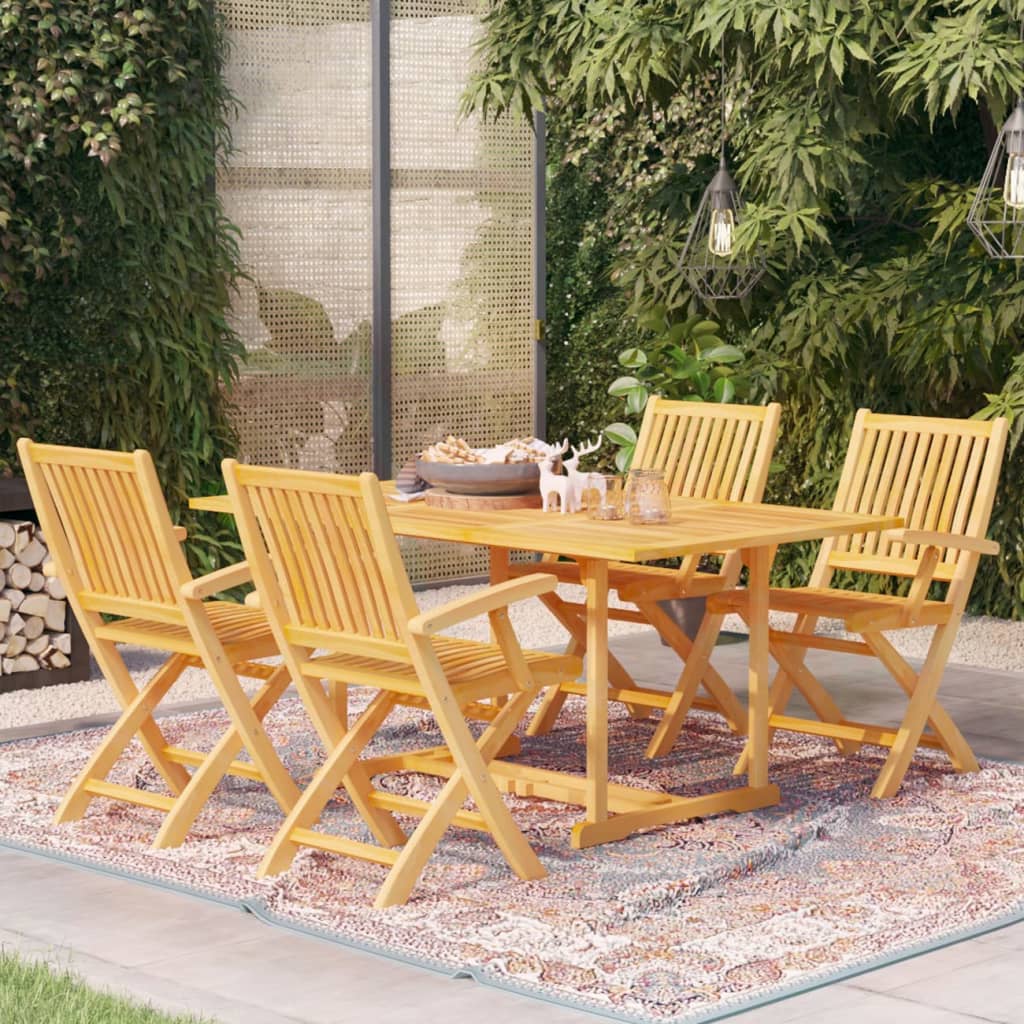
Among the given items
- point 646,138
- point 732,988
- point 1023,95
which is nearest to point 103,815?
point 732,988

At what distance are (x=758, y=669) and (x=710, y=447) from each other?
1.20 m

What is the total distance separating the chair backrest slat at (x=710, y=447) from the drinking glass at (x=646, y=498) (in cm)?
97

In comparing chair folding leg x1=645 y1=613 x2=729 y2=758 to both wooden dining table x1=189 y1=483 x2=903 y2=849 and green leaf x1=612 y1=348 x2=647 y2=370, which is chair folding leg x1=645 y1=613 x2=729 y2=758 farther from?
green leaf x1=612 y1=348 x2=647 y2=370

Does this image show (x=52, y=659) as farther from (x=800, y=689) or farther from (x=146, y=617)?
(x=800, y=689)

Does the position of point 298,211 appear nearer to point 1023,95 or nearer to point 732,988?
point 1023,95

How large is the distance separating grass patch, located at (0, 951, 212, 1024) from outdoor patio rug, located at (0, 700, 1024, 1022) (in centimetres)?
59

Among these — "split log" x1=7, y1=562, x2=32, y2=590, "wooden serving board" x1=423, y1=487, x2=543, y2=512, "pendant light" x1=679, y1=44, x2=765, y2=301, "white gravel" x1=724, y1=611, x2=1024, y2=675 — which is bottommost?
"white gravel" x1=724, y1=611, x2=1024, y2=675

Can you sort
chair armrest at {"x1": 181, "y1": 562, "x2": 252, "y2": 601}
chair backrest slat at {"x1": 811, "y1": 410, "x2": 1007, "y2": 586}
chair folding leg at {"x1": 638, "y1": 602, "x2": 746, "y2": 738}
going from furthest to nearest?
1. chair folding leg at {"x1": 638, "y1": 602, "x2": 746, "y2": 738}
2. chair backrest slat at {"x1": 811, "y1": 410, "x2": 1007, "y2": 586}
3. chair armrest at {"x1": 181, "y1": 562, "x2": 252, "y2": 601}

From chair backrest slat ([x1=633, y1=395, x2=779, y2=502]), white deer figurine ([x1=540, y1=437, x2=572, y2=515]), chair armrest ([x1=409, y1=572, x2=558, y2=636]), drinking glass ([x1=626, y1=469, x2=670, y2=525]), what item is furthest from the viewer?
chair backrest slat ([x1=633, y1=395, x2=779, y2=502])

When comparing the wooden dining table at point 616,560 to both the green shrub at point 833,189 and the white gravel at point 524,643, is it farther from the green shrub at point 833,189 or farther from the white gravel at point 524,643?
the green shrub at point 833,189

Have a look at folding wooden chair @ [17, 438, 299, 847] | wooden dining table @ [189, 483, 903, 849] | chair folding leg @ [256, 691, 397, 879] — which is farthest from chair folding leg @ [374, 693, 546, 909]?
folding wooden chair @ [17, 438, 299, 847]

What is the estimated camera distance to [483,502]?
17.7 ft

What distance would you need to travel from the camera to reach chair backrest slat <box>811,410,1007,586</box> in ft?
18.2

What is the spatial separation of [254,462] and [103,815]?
12.0 ft
